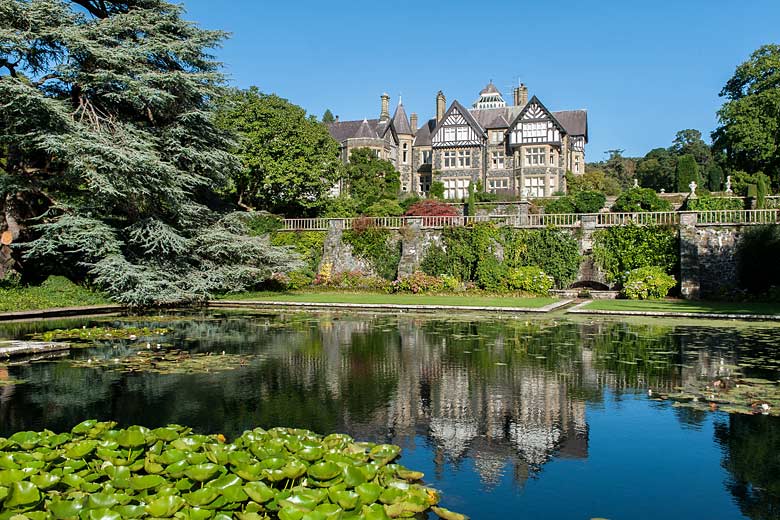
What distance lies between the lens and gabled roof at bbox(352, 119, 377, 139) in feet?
192

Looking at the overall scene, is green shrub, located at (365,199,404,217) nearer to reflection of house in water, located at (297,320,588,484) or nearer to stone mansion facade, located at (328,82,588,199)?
stone mansion facade, located at (328,82,588,199)

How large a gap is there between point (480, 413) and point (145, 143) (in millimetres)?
16773

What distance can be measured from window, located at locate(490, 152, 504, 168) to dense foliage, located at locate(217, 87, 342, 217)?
22943 millimetres

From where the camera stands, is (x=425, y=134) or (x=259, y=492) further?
(x=425, y=134)

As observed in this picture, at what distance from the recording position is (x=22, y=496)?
12.6 ft

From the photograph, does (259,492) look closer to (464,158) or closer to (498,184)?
(498,184)

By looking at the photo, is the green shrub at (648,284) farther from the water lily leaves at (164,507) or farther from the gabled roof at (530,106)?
the gabled roof at (530,106)

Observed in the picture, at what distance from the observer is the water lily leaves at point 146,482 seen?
418cm

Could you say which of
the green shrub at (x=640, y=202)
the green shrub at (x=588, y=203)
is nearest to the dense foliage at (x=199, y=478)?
the green shrub at (x=640, y=202)

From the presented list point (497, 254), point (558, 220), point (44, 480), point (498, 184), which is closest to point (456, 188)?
point (498, 184)

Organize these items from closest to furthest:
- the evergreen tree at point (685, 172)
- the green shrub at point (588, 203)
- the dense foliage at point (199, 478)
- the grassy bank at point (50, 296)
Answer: the dense foliage at point (199, 478), the grassy bank at point (50, 296), the green shrub at point (588, 203), the evergreen tree at point (685, 172)

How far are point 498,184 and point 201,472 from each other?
53893 mm

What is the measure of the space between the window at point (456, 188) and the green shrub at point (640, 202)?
62.2ft

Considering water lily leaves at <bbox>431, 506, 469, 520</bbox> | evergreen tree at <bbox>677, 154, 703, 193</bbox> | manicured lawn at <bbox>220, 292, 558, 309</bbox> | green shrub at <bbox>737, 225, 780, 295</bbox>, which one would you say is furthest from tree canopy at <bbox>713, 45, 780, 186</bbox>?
water lily leaves at <bbox>431, 506, 469, 520</bbox>
